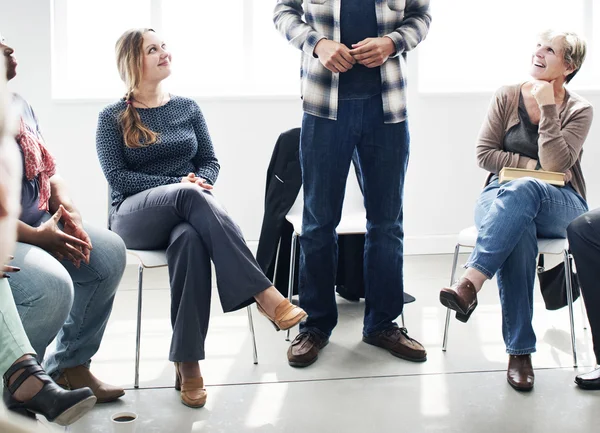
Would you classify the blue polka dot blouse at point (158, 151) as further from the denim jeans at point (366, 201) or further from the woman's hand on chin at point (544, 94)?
the woman's hand on chin at point (544, 94)

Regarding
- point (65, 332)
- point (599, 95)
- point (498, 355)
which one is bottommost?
point (498, 355)

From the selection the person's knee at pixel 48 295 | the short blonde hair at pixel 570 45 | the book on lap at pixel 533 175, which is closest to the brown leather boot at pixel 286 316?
the person's knee at pixel 48 295

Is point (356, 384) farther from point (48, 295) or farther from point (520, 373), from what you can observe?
point (48, 295)

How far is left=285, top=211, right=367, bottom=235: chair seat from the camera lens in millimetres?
2838

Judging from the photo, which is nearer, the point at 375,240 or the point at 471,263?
the point at 471,263

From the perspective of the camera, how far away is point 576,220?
7.49ft

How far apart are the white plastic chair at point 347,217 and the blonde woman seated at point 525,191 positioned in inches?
20.4

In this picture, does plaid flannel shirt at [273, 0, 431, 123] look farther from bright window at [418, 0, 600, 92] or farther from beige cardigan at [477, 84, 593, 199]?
bright window at [418, 0, 600, 92]

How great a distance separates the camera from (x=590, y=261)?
2244mm

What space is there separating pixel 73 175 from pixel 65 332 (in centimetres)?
238

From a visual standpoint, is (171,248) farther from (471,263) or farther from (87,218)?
(87,218)

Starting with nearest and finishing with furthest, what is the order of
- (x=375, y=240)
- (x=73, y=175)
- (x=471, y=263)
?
(x=471, y=263)
(x=375, y=240)
(x=73, y=175)

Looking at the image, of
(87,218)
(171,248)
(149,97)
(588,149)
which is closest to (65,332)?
(171,248)

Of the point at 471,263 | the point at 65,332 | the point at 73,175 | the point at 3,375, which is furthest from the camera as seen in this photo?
the point at 73,175
